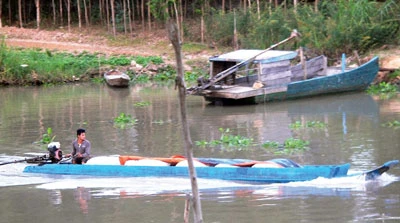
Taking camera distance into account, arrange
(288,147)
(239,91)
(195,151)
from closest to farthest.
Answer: (288,147) < (195,151) < (239,91)

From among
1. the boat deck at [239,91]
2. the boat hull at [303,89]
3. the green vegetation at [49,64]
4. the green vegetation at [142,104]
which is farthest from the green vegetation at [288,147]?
the green vegetation at [49,64]

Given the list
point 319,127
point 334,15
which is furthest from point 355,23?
point 319,127

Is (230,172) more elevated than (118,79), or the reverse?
(118,79)

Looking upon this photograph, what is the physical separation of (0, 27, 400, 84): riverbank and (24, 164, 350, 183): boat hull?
1654 centimetres

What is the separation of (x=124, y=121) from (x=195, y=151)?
4172 mm

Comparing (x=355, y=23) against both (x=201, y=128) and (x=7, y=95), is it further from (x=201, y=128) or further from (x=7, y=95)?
(x=7, y=95)

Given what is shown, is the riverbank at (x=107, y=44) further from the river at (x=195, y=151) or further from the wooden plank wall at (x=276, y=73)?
the wooden plank wall at (x=276, y=73)

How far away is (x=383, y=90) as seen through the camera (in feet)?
69.6

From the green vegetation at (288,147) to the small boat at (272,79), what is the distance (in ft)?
17.7

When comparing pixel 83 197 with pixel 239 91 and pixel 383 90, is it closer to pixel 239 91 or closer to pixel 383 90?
pixel 239 91

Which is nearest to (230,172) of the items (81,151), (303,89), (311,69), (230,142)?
(81,151)

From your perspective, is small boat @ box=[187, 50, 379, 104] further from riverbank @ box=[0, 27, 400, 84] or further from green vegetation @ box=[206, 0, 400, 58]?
riverbank @ box=[0, 27, 400, 84]

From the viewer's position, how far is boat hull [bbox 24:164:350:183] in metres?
9.98

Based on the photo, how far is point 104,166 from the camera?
11281mm
